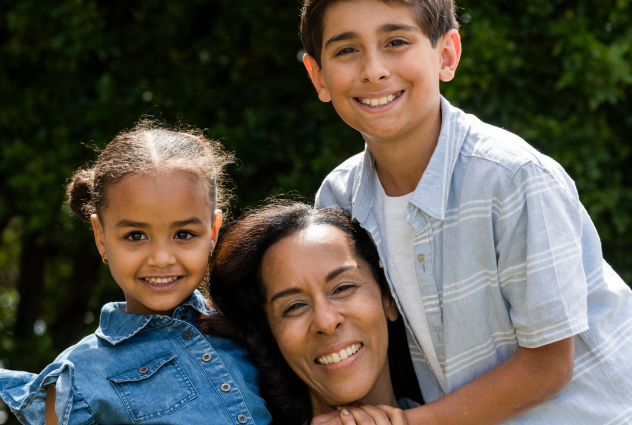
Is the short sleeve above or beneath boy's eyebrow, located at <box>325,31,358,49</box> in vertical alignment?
beneath

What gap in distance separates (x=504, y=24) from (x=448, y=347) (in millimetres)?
2198

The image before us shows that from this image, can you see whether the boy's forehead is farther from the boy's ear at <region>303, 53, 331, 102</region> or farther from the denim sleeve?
the denim sleeve

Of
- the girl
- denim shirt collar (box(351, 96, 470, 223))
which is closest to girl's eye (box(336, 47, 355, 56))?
denim shirt collar (box(351, 96, 470, 223))

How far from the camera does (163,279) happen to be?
230 centimetres

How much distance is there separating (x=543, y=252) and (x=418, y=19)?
81 centimetres

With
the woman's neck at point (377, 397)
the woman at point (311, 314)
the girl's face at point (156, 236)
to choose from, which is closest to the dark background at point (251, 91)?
the woman at point (311, 314)

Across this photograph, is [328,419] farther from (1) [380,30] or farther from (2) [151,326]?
(1) [380,30]

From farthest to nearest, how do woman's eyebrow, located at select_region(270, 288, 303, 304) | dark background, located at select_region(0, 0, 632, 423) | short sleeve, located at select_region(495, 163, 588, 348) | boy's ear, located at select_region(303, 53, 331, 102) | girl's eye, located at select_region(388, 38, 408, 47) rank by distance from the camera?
dark background, located at select_region(0, 0, 632, 423)
boy's ear, located at select_region(303, 53, 331, 102)
woman's eyebrow, located at select_region(270, 288, 303, 304)
girl's eye, located at select_region(388, 38, 408, 47)
short sleeve, located at select_region(495, 163, 588, 348)

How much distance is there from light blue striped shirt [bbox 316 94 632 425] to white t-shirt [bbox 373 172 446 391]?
25 mm

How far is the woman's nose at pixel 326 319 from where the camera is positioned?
2160 millimetres

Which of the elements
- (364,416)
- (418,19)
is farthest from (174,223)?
(418,19)

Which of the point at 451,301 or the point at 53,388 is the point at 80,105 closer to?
the point at 53,388

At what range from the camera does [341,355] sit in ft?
7.22

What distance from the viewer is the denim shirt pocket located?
208 cm
